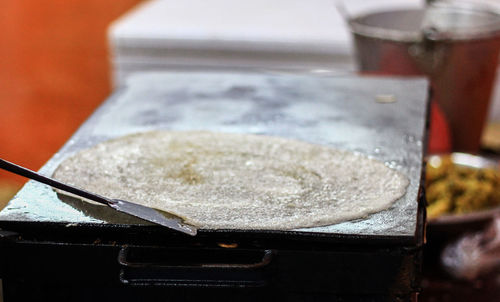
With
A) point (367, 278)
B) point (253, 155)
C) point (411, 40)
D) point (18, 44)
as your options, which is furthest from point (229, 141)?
point (18, 44)

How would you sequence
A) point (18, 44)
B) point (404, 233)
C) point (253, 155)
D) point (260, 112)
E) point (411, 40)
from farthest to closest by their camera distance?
point (18, 44), point (411, 40), point (260, 112), point (253, 155), point (404, 233)

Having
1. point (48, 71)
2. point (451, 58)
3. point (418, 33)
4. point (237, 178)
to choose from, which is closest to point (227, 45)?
point (418, 33)

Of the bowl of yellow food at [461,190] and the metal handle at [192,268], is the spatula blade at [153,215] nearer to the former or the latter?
the metal handle at [192,268]

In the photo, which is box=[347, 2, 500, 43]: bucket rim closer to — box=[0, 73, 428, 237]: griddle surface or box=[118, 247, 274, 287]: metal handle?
box=[0, 73, 428, 237]: griddle surface

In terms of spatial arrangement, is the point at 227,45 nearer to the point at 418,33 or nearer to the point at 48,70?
the point at 418,33

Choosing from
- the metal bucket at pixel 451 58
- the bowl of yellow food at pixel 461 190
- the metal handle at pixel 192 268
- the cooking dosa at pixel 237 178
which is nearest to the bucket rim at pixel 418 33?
the metal bucket at pixel 451 58

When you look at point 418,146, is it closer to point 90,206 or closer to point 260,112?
point 260,112
